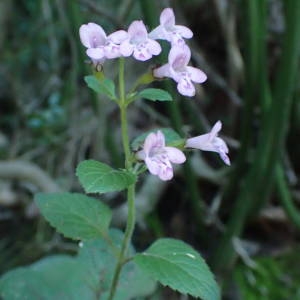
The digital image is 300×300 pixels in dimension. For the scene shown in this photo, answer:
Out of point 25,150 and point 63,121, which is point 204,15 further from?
point 25,150

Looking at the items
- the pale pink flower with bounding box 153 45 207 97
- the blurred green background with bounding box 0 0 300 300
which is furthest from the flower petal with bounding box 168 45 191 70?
the blurred green background with bounding box 0 0 300 300

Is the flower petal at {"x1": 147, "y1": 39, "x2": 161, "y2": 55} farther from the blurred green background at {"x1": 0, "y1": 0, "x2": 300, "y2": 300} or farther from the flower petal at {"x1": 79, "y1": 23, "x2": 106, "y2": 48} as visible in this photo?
the blurred green background at {"x1": 0, "y1": 0, "x2": 300, "y2": 300}

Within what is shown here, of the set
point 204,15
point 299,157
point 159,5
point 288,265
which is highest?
point 159,5

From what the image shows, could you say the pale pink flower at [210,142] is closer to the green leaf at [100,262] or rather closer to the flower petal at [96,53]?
the flower petal at [96,53]

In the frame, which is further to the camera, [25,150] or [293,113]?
[25,150]

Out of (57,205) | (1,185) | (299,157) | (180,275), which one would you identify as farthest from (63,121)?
(180,275)

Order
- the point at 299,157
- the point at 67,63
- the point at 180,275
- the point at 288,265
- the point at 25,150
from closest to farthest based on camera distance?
the point at 180,275 → the point at 288,265 → the point at 299,157 → the point at 25,150 → the point at 67,63
